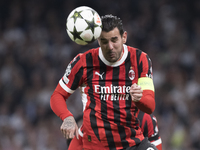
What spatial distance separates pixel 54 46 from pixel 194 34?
3833 millimetres

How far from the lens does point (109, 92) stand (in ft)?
10.5

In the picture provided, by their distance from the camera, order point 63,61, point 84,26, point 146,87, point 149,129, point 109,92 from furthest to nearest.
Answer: point 63,61
point 149,129
point 109,92
point 146,87
point 84,26

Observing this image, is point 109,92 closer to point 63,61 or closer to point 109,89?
point 109,89

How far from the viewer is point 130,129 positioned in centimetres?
319

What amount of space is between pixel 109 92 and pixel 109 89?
0.10 ft

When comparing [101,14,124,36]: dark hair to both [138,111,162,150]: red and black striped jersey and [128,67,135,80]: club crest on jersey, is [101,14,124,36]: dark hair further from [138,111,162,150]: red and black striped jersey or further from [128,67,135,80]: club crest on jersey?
[138,111,162,150]: red and black striped jersey

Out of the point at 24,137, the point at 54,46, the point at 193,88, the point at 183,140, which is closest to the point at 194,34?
the point at 193,88

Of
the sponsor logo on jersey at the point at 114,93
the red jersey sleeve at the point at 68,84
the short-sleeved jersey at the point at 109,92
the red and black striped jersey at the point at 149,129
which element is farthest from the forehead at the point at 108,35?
the red and black striped jersey at the point at 149,129

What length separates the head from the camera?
3076 millimetres

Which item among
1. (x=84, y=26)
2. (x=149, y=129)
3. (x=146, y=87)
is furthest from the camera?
(x=149, y=129)

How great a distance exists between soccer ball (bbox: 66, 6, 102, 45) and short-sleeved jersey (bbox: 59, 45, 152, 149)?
0.38 metres

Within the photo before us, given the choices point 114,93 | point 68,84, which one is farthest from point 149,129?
point 68,84

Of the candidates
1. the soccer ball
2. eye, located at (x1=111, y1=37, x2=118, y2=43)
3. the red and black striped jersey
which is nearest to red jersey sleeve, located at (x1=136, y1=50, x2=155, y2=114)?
eye, located at (x1=111, y1=37, x2=118, y2=43)

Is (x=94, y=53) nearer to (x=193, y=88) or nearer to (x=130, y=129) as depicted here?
(x=130, y=129)
